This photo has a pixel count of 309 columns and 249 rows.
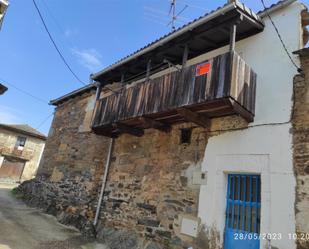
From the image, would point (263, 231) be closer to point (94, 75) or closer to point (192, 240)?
point (192, 240)

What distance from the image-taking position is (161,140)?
22.3 ft

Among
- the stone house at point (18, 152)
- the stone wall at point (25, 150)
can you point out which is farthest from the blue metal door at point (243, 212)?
the stone wall at point (25, 150)

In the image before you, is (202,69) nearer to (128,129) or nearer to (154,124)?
(154,124)

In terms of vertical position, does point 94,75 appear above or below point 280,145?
above

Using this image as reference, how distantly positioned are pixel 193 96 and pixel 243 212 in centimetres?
249

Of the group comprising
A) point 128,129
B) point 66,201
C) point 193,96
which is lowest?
point 66,201

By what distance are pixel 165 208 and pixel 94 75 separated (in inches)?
203

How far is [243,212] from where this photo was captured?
4801mm

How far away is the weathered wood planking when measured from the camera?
15.7 feet

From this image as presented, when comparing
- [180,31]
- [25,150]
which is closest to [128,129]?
[180,31]

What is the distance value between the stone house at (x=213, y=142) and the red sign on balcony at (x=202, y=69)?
2 centimetres

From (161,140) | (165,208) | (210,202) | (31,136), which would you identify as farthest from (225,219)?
(31,136)

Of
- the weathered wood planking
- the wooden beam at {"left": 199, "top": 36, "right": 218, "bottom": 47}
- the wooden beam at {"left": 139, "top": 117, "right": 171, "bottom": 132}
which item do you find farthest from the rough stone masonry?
the wooden beam at {"left": 199, "top": 36, "right": 218, "bottom": 47}

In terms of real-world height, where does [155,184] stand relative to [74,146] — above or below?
below
